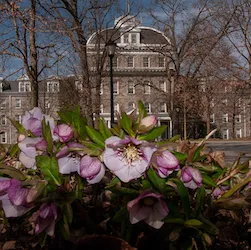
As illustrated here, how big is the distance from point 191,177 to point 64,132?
0.90 feet

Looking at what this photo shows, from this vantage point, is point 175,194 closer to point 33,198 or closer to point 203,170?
point 203,170

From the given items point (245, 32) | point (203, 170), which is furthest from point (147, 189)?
point (245, 32)

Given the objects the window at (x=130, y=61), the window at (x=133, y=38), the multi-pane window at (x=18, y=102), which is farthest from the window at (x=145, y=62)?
the multi-pane window at (x=18, y=102)

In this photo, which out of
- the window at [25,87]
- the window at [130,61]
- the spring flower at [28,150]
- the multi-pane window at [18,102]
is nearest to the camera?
the spring flower at [28,150]

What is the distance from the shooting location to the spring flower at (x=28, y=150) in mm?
805

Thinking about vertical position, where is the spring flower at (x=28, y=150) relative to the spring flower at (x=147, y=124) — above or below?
below

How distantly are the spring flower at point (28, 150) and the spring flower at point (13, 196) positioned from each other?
0.34 ft

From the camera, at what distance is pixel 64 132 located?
749mm

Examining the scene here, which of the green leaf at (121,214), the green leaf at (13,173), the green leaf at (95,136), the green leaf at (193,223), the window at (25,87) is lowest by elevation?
the green leaf at (193,223)

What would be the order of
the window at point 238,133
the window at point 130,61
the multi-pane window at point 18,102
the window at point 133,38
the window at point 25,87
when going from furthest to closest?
the multi-pane window at point 18,102 < the window at point 238,133 < the window at point 130,61 < the window at point 133,38 < the window at point 25,87

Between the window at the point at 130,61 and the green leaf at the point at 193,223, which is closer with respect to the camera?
the green leaf at the point at 193,223

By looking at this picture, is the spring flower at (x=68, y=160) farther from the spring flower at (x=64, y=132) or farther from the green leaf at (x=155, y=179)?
the green leaf at (x=155, y=179)

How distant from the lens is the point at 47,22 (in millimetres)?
10117

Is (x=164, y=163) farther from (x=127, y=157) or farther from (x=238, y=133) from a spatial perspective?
(x=238, y=133)
